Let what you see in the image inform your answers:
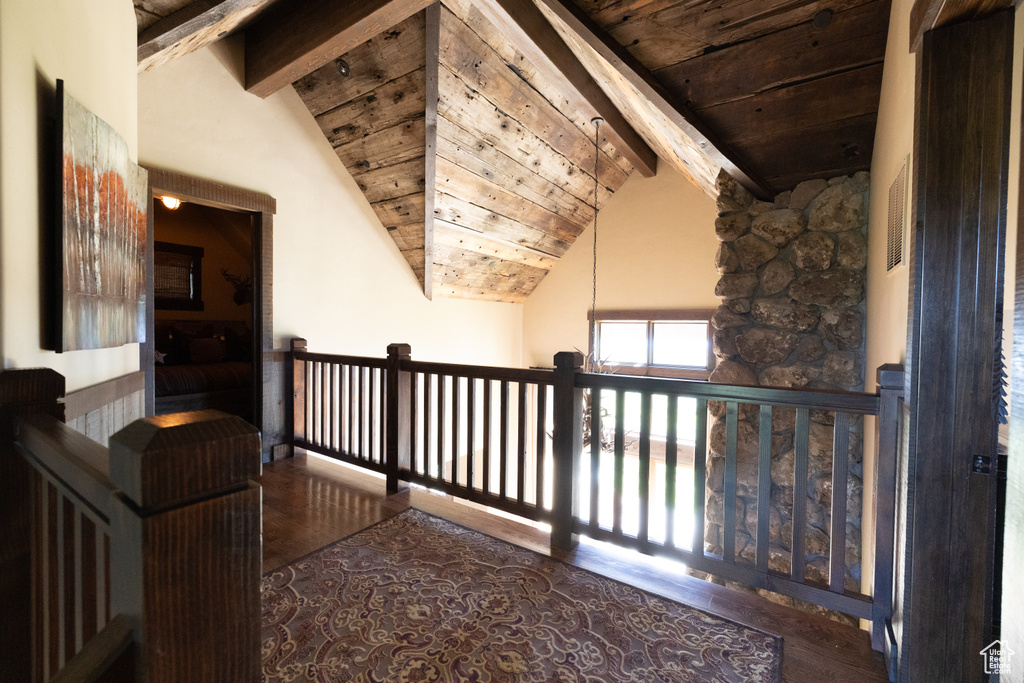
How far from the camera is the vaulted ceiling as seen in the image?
2.04 meters

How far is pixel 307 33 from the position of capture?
299 centimetres

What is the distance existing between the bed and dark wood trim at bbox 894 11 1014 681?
349 cm

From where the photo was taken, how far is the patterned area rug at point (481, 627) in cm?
146

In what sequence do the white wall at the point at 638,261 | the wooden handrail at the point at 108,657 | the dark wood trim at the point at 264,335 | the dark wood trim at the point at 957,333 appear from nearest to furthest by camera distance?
the wooden handrail at the point at 108,657
the dark wood trim at the point at 957,333
the dark wood trim at the point at 264,335
the white wall at the point at 638,261

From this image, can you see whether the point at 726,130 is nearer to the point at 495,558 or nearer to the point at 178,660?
the point at 495,558

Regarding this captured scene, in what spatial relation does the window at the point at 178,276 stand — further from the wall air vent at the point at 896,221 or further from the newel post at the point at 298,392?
the wall air vent at the point at 896,221

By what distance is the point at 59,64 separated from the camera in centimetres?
139

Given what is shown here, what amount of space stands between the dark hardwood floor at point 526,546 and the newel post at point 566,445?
13 centimetres

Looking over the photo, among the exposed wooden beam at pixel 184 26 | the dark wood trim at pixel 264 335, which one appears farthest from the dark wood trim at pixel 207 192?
the exposed wooden beam at pixel 184 26

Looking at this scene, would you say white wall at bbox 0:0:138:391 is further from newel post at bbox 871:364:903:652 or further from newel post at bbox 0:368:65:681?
newel post at bbox 871:364:903:652

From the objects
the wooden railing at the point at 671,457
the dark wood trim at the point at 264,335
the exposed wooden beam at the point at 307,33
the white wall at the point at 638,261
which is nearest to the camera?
the wooden railing at the point at 671,457

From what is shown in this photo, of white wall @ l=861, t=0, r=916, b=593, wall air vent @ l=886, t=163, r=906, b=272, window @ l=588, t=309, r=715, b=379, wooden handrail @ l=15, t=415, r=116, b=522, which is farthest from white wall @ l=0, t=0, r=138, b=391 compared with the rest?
window @ l=588, t=309, r=715, b=379

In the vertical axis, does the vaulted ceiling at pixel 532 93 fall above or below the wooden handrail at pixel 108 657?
above

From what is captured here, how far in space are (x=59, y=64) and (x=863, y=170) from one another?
11.1 feet
